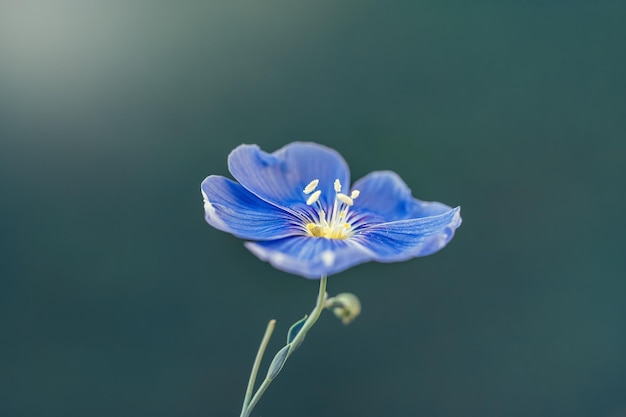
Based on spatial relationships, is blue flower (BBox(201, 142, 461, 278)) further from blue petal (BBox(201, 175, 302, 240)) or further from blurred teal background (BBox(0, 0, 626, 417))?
blurred teal background (BBox(0, 0, 626, 417))

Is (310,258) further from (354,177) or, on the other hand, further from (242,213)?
(354,177)

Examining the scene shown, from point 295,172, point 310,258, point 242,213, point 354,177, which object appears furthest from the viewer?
point 354,177

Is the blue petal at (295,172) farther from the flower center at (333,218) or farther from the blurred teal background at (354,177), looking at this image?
the blurred teal background at (354,177)

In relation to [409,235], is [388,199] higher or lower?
higher

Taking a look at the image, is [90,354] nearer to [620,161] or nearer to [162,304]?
[162,304]

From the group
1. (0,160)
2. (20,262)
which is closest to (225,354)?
(20,262)

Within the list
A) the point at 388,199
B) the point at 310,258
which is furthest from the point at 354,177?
the point at 310,258
